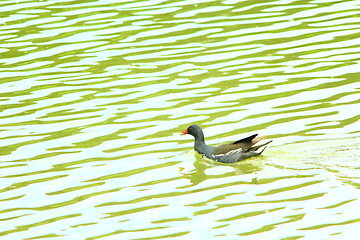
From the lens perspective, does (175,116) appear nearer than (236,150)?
No

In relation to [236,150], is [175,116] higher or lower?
higher

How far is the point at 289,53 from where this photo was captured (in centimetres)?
1681

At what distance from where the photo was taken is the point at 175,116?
13727 mm

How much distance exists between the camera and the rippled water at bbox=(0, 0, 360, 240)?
30.4 ft

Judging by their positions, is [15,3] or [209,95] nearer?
[209,95]

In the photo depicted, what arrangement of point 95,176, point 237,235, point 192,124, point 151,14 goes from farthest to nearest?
1. point 151,14
2. point 192,124
3. point 95,176
4. point 237,235

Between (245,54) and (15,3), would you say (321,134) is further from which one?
(15,3)

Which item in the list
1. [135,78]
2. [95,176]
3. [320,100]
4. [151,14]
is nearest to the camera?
[95,176]

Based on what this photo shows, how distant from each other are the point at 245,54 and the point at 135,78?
11.1ft

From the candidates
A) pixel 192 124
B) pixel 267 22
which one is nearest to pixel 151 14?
pixel 267 22

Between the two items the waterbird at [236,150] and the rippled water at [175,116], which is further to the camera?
the waterbird at [236,150]

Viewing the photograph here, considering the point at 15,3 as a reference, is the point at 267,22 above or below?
below

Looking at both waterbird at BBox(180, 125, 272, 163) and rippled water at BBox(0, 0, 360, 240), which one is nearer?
rippled water at BBox(0, 0, 360, 240)

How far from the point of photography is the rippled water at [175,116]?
30.4 feet
